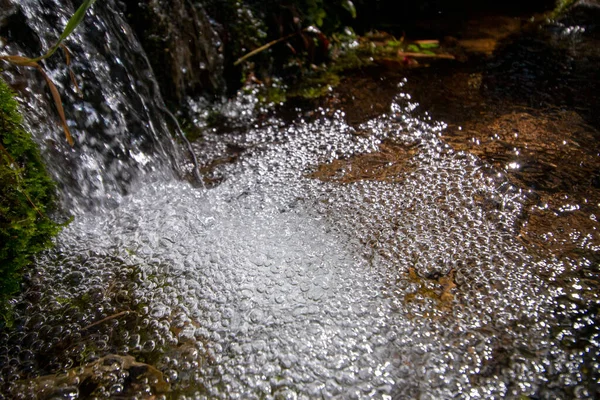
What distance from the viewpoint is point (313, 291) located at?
1422 mm

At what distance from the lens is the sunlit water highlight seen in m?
1.16

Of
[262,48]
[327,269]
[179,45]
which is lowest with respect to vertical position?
[327,269]

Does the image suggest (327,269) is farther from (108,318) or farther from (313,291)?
(108,318)

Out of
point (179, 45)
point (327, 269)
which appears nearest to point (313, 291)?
point (327, 269)

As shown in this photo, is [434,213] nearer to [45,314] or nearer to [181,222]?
[181,222]

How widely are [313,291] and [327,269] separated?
4.7 inches

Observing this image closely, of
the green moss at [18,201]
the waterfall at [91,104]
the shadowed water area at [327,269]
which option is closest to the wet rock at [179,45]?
the waterfall at [91,104]

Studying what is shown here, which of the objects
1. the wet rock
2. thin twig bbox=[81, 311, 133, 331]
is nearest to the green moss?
Answer: thin twig bbox=[81, 311, 133, 331]

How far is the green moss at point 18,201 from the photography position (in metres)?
1.29

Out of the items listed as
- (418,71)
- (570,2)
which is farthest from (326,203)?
(570,2)

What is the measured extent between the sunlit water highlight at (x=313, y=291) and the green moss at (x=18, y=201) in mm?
105

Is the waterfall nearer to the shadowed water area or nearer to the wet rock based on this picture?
the shadowed water area

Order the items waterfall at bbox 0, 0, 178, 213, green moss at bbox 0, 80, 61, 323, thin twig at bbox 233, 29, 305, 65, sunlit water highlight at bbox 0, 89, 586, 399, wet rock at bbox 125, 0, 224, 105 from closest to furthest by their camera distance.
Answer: sunlit water highlight at bbox 0, 89, 586, 399 < green moss at bbox 0, 80, 61, 323 < waterfall at bbox 0, 0, 178, 213 < wet rock at bbox 125, 0, 224, 105 < thin twig at bbox 233, 29, 305, 65

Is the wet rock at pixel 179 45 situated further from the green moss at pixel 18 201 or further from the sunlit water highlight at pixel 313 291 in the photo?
the green moss at pixel 18 201
